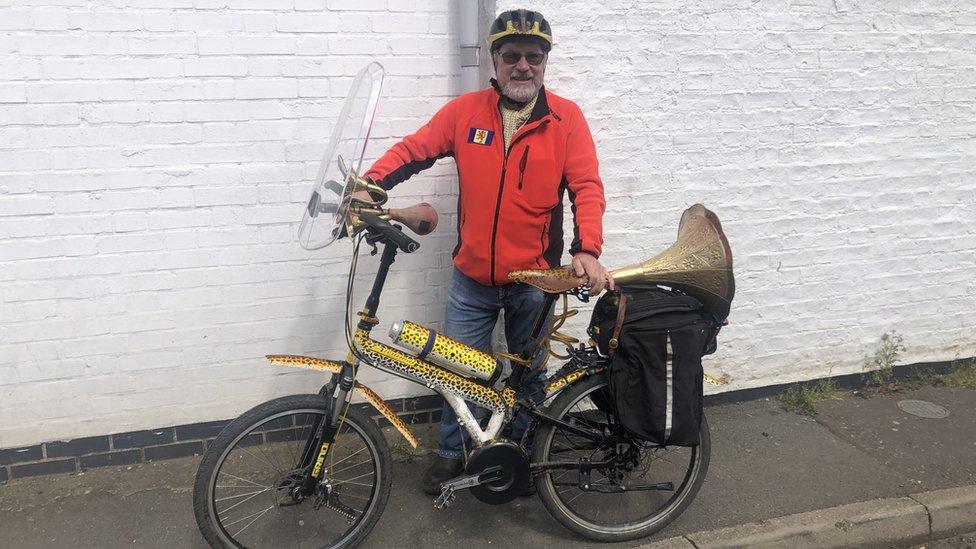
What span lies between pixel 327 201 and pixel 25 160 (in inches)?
63.0

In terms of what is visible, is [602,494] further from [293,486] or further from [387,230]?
[387,230]

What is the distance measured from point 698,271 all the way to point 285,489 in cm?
196

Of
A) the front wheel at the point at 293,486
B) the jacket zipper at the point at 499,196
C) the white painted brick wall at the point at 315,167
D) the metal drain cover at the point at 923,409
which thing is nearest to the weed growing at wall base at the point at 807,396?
the white painted brick wall at the point at 315,167

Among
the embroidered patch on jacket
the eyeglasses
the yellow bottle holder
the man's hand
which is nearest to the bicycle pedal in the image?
the yellow bottle holder

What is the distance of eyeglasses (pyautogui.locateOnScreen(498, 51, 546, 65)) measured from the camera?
110 inches

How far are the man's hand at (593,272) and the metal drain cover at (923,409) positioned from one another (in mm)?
2663

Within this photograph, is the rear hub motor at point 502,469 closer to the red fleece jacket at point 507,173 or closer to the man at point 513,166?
the man at point 513,166

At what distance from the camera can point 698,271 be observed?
274 cm

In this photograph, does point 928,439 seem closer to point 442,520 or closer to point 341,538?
point 442,520

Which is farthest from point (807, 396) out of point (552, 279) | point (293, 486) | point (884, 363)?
point (293, 486)

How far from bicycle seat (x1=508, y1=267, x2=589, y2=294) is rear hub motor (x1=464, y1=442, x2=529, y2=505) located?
71 cm

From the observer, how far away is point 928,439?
3773 millimetres

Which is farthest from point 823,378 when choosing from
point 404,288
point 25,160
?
point 25,160

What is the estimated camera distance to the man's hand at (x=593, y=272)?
2.62 meters
